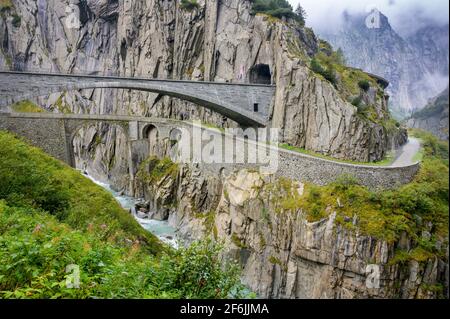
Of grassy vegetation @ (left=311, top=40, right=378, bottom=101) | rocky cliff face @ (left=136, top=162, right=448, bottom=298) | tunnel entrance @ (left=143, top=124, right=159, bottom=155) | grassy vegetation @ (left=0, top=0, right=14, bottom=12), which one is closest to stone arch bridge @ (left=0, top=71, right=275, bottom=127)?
grassy vegetation @ (left=311, top=40, right=378, bottom=101)

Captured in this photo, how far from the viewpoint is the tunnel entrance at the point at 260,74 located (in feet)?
111

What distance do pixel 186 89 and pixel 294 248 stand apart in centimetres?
1757

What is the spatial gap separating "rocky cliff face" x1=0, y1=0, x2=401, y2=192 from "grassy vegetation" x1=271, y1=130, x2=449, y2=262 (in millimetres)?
6053

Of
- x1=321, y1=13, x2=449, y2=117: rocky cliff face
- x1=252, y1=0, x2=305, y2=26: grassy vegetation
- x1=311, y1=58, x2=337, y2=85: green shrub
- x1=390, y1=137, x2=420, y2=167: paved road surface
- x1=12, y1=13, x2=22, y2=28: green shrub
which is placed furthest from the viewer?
x1=12, y1=13, x2=22, y2=28: green shrub

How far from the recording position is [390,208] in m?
16.2

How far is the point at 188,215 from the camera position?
28.2 m

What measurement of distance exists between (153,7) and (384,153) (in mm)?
34873

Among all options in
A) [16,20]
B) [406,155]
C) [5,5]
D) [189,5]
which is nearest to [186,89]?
[189,5]

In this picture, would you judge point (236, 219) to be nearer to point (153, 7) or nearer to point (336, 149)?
point (336, 149)

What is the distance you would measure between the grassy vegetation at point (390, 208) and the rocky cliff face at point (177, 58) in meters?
6.05

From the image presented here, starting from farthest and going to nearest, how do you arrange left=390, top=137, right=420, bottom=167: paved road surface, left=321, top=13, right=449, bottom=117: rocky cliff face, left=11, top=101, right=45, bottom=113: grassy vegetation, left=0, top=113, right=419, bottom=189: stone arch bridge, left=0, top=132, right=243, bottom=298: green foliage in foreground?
left=11, top=101, right=45, bottom=113: grassy vegetation < left=390, top=137, right=420, bottom=167: paved road surface < left=0, top=113, right=419, bottom=189: stone arch bridge < left=321, top=13, right=449, bottom=117: rocky cliff face < left=0, top=132, right=243, bottom=298: green foliage in foreground

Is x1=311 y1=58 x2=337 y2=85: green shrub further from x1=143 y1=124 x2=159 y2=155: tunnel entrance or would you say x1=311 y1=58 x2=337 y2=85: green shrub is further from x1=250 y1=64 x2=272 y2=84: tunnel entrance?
x1=143 y1=124 x2=159 y2=155: tunnel entrance

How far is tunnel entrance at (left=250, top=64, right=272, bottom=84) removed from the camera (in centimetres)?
3388

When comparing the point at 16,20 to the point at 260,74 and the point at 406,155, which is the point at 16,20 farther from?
the point at 406,155
